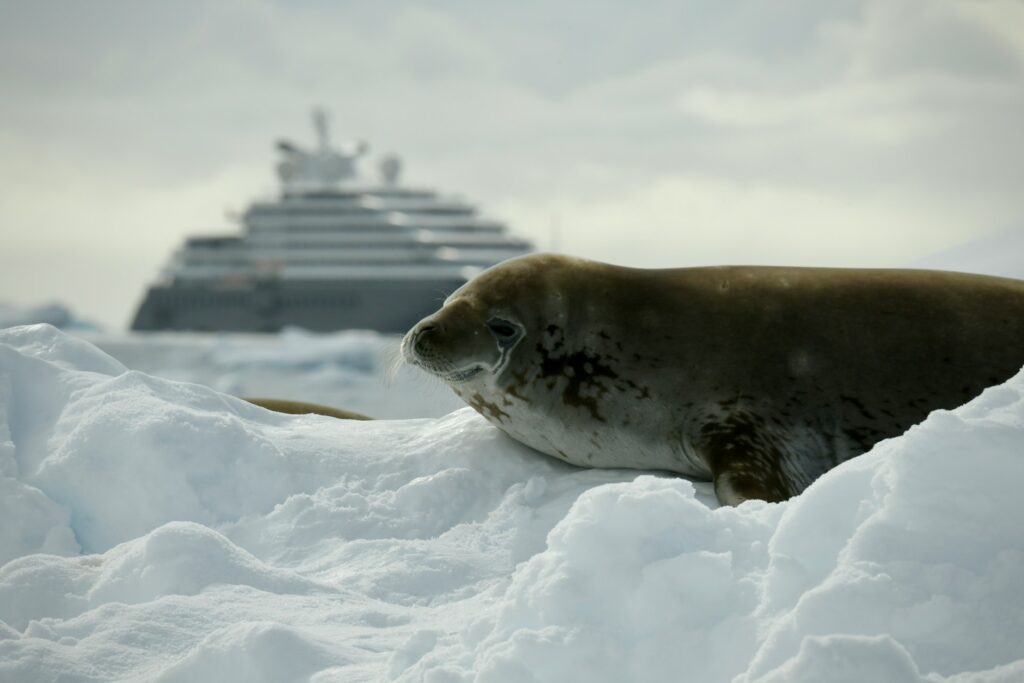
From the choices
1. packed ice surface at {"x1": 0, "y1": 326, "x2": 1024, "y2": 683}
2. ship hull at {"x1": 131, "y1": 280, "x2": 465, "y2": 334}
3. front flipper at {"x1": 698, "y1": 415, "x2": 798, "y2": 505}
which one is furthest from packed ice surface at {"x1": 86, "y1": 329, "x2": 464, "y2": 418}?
front flipper at {"x1": 698, "y1": 415, "x2": 798, "y2": 505}

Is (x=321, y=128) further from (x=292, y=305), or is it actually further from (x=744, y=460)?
(x=744, y=460)

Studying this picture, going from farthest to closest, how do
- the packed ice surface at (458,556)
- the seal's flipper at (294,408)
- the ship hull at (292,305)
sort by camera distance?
the ship hull at (292,305)
the seal's flipper at (294,408)
the packed ice surface at (458,556)

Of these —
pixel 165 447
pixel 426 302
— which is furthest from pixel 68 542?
pixel 426 302

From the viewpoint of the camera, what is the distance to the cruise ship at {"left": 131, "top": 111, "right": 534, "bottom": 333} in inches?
1702

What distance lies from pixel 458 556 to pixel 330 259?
4092cm

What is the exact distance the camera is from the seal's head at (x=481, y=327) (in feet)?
14.2

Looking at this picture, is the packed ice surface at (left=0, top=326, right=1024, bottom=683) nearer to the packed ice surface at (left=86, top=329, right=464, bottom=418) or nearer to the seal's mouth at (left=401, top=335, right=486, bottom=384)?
the seal's mouth at (left=401, top=335, right=486, bottom=384)

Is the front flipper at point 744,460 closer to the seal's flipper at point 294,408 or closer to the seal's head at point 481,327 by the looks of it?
the seal's head at point 481,327

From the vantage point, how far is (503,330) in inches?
175

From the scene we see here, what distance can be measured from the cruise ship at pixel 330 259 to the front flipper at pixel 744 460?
3797cm

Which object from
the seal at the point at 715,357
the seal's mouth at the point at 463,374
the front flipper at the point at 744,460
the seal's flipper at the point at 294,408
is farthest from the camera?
the seal's flipper at the point at 294,408

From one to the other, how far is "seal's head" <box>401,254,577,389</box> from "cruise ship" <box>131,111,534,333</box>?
37.5 m

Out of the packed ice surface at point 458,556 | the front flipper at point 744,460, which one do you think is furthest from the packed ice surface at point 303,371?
the front flipper at point 744,460

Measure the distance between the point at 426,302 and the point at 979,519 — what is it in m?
40.7
